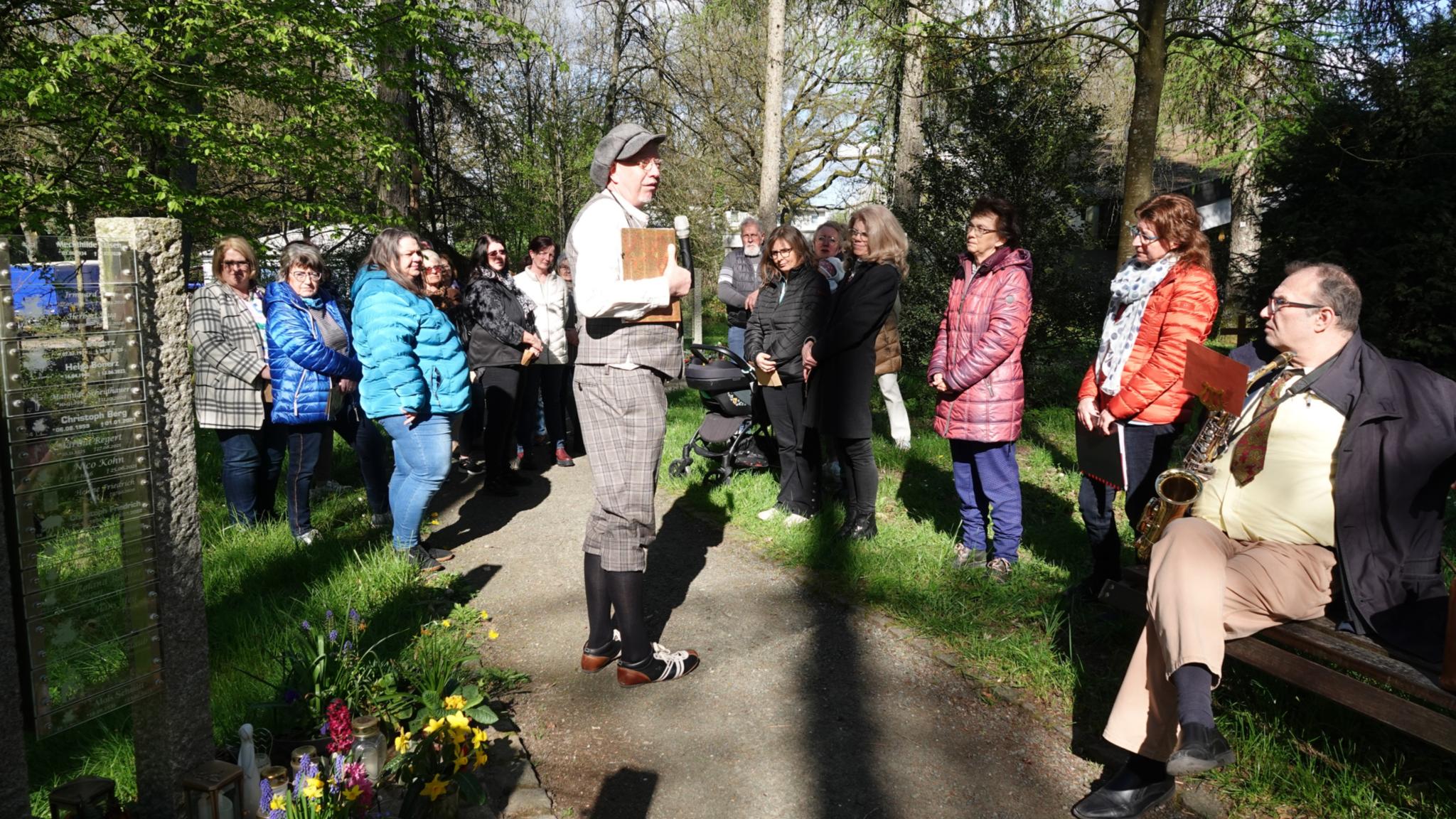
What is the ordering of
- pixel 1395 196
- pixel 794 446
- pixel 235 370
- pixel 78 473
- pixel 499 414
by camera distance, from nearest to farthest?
1. pixel 78 473
2. pixel 235 370
3. pixel 794 446
4. pixel 499 414
5. pixel 1395 196

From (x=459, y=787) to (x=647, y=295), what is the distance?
1.78 meters

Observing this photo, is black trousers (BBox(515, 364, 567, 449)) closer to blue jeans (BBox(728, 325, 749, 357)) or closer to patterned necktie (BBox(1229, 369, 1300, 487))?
blue jeans (BBox(728, 325, 749, 357))

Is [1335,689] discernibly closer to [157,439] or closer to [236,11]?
[157,439]

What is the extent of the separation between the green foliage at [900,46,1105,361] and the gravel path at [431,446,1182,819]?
20.5ft

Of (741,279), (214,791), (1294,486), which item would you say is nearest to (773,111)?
(741,279)

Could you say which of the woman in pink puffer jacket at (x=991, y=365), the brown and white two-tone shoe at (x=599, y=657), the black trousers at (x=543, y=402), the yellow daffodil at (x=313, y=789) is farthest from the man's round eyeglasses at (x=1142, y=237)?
the black trousers at (x=543, y=402)

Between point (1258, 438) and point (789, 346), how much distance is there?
118 inches

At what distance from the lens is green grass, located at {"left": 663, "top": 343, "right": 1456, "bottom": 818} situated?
2.96 m

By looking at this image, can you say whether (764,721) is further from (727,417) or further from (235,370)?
(235,370)

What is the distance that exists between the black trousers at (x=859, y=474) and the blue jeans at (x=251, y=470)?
3.52m

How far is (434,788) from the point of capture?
8.22ft

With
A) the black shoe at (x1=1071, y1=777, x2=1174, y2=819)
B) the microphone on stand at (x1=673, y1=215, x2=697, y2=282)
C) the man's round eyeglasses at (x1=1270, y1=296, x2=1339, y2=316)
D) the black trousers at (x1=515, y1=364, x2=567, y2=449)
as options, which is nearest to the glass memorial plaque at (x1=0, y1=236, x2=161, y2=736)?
the microphone on stand at (x1=673, y1=215, x2=697, y2=282)

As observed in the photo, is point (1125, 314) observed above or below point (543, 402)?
above

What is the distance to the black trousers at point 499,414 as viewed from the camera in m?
7.07
